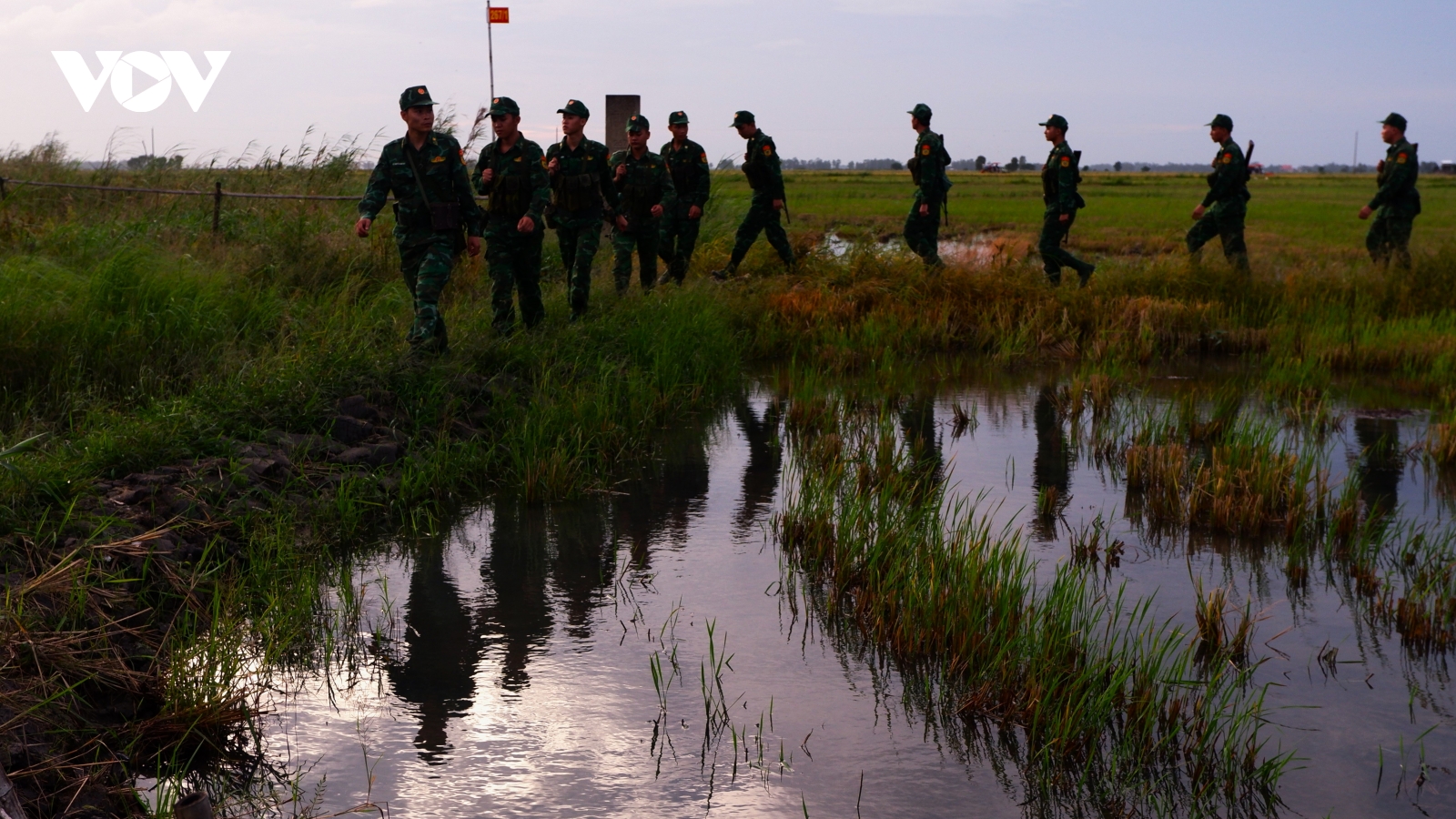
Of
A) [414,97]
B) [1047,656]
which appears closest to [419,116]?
[414,97]

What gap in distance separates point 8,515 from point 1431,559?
600 cm

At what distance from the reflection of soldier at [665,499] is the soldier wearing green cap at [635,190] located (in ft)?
12.3

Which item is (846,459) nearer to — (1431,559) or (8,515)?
(1431,559)

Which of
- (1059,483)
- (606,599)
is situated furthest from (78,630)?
(1059,483)

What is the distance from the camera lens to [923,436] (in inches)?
321

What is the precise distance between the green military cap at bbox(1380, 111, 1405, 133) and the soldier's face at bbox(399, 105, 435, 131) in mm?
11143

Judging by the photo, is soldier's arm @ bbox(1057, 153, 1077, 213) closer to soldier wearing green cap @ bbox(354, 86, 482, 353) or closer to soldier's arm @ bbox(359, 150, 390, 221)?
soldier wearing green cap @ bbox(354, 86, 482, 353)

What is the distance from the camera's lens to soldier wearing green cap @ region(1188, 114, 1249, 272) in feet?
43.3

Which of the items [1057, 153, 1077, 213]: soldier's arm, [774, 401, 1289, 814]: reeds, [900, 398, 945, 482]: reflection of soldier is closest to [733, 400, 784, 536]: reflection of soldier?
[774, 401, 1289, 814]: reeds

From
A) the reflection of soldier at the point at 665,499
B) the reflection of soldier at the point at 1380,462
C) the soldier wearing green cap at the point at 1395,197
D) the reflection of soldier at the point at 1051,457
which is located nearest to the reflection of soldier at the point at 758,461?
the reflection of soldier at the point at 665,499

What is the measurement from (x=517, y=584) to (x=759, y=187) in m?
8.71

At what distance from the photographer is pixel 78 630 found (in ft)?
12.8

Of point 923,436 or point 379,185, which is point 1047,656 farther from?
point 379,185

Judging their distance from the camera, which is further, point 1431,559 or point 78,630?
point 1431,559
